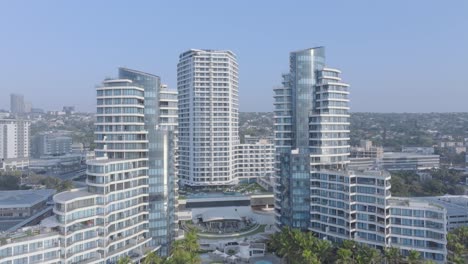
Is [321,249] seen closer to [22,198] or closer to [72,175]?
[22,198]

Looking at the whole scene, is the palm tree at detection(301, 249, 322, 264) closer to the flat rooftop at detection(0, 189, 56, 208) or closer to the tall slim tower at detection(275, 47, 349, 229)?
the tall slim tower at detection(275, 47, 349, 229)

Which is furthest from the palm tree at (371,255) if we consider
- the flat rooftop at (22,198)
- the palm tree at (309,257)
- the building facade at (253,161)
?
the building facade at (253,161)

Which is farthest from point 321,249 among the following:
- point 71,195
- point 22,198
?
point 22,198

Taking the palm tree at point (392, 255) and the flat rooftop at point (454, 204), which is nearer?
the palm tree at point (392, 255)

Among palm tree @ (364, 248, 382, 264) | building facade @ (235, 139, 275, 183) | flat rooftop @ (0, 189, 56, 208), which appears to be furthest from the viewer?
building facade @ (235, 139, 275, 183)

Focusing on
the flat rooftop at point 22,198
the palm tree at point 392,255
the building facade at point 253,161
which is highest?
the building facade at point 253,161

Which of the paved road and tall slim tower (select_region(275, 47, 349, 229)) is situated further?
the paved road

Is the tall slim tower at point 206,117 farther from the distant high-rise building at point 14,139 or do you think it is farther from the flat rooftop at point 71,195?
the distant high-rise building at point 14,139

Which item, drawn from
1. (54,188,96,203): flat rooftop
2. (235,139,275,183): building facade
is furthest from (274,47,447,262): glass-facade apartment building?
(235,139,275,183): building facade

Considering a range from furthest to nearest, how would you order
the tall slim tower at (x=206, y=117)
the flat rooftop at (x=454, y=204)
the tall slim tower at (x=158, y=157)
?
the tall slim tower at (x=206, y=117), the flat rooftop at (x=454, y=204), the tall slim tower at (x=158, y=157)
